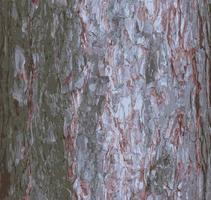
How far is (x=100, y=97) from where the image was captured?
53.6 inches

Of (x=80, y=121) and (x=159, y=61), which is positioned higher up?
(x=159, y=61)

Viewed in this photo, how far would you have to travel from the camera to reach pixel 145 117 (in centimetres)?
138

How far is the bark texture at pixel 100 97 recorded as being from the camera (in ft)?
4.47

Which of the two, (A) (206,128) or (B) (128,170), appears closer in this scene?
(B) (128,170)

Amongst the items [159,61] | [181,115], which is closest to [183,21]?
[159,61]

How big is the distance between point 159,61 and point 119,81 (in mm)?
105

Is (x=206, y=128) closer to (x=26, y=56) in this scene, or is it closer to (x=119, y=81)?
(x=119, y=81)

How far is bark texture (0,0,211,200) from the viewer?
4.47 ft

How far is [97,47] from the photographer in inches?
53.6

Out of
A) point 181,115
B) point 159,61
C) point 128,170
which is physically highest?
Answer: point 159,61

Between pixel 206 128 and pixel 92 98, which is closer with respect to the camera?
pixel 92 98

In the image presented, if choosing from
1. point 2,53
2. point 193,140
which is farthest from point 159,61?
point 2,53

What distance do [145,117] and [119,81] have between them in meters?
0.10

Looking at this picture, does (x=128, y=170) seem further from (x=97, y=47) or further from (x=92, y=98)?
(x=97, y=47)
